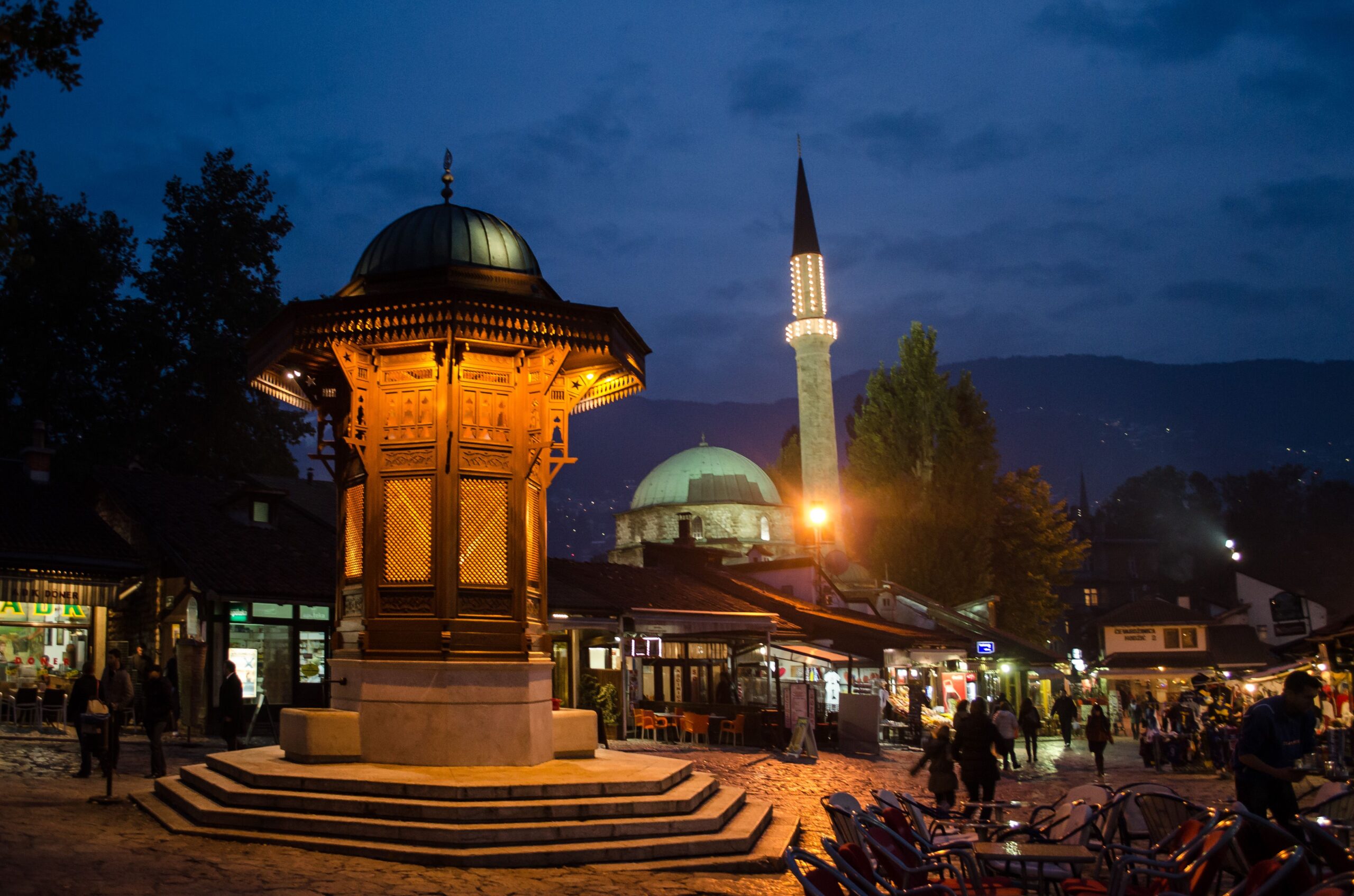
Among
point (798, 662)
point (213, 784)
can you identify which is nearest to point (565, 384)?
point (213, 784)

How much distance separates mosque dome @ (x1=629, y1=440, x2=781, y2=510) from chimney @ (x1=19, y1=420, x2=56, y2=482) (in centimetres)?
3164

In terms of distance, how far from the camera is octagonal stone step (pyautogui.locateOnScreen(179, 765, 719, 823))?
8.45 metres

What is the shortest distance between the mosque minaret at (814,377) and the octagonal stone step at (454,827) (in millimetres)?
35383

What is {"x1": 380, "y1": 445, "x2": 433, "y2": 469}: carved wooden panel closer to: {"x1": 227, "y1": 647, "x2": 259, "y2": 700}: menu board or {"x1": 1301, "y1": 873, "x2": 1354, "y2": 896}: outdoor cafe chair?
{"x1": 1301, "y1": 873, "x2": 1354, "y2": 896}: outdoor cafe chair

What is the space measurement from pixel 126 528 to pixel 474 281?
52.1ft

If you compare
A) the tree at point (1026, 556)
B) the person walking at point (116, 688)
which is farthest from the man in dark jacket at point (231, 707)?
the tree at point (1026, 556)

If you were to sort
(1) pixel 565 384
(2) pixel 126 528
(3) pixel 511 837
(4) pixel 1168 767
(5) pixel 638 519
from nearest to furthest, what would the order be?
(3) pixel 511 837
(1) pixel 565 384
(4) pixel 1168 767
(2) pixel 126 528
(5) pixel 638 519

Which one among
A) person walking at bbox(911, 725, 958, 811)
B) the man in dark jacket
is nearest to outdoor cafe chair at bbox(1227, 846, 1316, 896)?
person walking at bbox(911, 725, 958, 811)

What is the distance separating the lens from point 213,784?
373 inches

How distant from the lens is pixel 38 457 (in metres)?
25.1

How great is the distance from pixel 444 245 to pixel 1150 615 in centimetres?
4004

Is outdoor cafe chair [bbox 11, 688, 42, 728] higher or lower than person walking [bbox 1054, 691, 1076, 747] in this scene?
higher

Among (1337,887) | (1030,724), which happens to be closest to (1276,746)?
(1337,887)

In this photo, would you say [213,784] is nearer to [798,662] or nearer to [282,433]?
[798,662]
